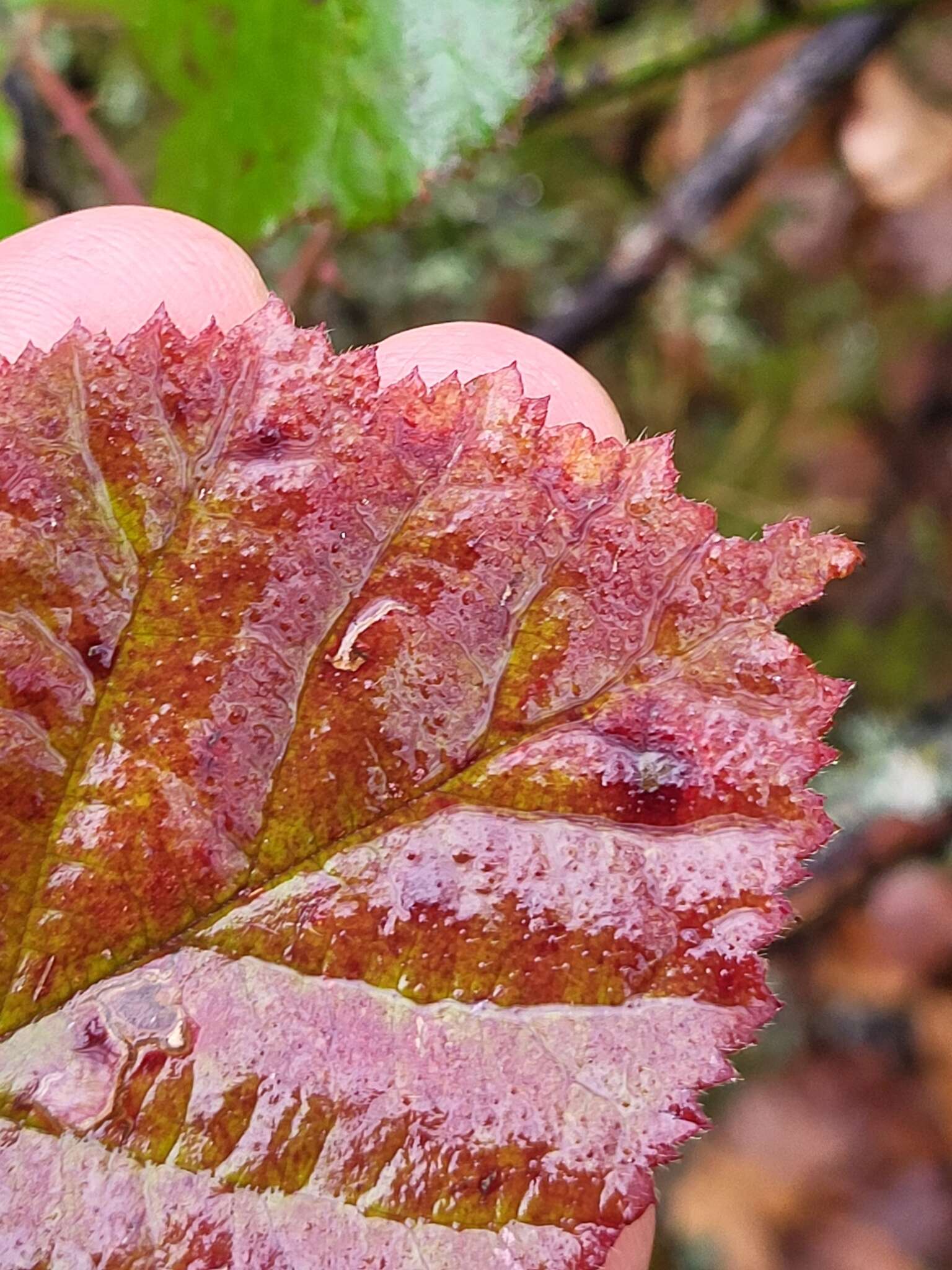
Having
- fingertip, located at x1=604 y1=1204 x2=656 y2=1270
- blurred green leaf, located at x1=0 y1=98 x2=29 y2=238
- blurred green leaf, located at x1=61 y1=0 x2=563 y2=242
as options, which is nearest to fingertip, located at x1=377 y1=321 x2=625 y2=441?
blurred green leaf, located at x1=61 y1=0 x2=563 y2=242

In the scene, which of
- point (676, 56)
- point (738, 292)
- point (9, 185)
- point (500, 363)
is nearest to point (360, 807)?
point (500, 363)

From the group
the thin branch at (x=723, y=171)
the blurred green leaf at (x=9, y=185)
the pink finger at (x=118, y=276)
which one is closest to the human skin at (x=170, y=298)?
the pink finger at (x=118, y=276)

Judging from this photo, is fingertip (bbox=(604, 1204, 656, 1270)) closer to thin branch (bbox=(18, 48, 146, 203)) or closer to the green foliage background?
the green foliage background

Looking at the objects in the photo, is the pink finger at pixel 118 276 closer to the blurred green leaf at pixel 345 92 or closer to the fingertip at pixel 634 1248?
the blurred green leaf at pixel 345 92

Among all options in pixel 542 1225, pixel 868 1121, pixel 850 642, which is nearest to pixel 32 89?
pixel 542 1225

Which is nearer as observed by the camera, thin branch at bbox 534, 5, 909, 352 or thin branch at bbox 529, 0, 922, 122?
thin branch at bbox 529, 0, 922, 122

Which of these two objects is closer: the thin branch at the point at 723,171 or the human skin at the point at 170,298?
the human skin at the point at 170,298
